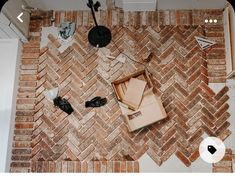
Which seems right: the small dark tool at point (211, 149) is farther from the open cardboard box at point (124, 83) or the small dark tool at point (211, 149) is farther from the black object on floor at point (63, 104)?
the black object on floor at point (63, 104)

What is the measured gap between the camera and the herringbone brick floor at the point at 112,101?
11.7 feet

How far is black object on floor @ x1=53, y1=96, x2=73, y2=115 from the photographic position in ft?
12.0

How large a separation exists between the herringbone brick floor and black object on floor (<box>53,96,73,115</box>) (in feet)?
0.16

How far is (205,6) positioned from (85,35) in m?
1.37

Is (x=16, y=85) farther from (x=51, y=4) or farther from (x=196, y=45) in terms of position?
(x=196, y=45)

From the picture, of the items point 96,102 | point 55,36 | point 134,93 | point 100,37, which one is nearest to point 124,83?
point 134,93

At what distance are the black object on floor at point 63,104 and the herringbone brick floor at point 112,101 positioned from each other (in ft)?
0.16

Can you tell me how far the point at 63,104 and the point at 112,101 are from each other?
1.72ft

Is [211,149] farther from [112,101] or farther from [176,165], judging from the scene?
[112,101]

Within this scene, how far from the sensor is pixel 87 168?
3533mm

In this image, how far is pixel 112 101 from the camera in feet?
12.0

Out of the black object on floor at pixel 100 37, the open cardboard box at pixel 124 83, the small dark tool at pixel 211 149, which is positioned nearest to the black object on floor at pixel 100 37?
the black object on floor at pixel 100 37

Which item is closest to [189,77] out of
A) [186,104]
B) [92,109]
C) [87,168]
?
[186,104]

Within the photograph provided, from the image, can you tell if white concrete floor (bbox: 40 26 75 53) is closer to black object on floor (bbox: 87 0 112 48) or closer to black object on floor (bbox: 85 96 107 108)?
black object on floor (bbox: 87 0 112 48)
